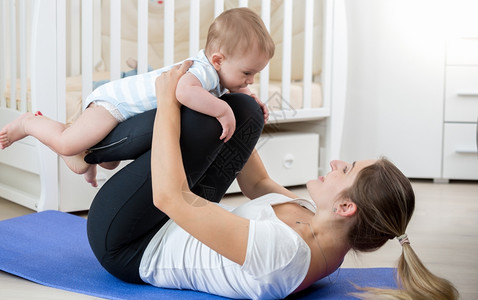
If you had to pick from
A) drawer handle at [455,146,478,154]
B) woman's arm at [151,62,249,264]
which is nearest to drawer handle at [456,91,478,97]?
drawer handle at [455,146,478,154]

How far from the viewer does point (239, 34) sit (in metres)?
1.39

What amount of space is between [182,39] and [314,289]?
1.60 metres

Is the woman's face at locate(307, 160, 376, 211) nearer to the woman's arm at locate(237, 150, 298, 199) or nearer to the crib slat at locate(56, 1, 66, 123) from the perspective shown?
the woman's arm at locate(237, 150, 298, 199)

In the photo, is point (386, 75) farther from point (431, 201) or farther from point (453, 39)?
point (431, 201)

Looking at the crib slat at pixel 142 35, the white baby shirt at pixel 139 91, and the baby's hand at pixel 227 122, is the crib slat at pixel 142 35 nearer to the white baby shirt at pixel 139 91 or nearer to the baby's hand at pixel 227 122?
the white baby shirt at pixel 139 91

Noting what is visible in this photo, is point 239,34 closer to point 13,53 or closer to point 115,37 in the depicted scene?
point 115,37

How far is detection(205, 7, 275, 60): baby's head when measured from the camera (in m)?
1.38

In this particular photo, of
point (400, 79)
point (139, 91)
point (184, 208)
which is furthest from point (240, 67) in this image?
point (400, 79)

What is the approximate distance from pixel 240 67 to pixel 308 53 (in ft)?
4.53

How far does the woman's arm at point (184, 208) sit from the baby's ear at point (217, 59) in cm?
22

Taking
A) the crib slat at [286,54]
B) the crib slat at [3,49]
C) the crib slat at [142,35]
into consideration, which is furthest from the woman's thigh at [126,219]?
the crib slat at [286,54]

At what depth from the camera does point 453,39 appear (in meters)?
2.97

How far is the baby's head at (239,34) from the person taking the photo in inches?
54.5

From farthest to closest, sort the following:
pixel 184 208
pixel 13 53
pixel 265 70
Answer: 1. pixel 265 70
2. pixel 13 53
3. pixel 184 208
